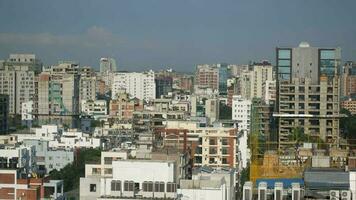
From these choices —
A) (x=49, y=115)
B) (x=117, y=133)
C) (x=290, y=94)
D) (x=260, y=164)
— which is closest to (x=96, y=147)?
(x=117, y=133)

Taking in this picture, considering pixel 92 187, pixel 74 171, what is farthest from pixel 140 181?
pixel 74 171

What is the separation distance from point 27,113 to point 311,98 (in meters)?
6.67

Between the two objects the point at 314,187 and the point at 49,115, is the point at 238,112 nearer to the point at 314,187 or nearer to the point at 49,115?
the point at 49,115

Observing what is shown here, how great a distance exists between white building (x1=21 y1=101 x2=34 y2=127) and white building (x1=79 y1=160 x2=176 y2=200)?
9.36 m

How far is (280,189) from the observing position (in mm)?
4113

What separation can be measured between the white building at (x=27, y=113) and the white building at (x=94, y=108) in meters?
0.98

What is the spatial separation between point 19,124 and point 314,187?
9513 mm

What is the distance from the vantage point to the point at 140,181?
411 cm

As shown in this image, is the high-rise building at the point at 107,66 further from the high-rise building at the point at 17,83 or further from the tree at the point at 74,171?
the tree at the point at 74,171

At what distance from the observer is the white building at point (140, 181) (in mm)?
4016

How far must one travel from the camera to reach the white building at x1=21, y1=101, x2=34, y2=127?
44.9ft

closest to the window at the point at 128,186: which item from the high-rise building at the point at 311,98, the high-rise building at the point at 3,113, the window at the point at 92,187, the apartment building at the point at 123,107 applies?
the window at the point at 92,187

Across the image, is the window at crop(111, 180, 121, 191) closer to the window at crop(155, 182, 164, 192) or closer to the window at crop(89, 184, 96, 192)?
the window at crop(155, 182, 164, 192)

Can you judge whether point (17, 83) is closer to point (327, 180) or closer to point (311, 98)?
point (311, 98)
